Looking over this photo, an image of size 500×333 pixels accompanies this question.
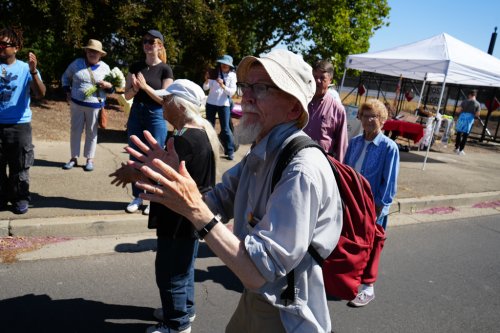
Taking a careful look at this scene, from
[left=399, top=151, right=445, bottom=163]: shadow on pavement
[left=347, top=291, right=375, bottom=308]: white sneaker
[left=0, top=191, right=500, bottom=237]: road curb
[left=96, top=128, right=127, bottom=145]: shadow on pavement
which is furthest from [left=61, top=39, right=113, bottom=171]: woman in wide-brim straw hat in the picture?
[left=399, top=151, right=445, bottom=163]: shadow on pavement

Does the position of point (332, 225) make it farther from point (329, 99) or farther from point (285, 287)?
point (329, 99)

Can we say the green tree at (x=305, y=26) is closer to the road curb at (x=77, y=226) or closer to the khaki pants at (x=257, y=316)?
the road curb at (x=77, y=226)

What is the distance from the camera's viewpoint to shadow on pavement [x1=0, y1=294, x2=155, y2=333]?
3016 millimetres

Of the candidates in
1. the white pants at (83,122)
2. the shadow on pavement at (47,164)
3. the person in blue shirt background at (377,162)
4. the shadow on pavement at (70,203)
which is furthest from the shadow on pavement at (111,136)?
the person in blue shirt background at (377,162)

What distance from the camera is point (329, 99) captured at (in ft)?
14.8

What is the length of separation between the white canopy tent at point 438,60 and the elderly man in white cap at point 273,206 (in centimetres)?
919

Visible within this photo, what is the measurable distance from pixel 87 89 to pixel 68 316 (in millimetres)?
3681

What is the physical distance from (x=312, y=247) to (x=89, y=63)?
5.44 metres

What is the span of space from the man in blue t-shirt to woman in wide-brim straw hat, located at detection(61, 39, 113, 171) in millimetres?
1391

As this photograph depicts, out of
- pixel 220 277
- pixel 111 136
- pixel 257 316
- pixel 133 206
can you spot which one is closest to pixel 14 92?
pixel 133 206

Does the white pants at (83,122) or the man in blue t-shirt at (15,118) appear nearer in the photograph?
the man in blue t-shirt at (15,118)

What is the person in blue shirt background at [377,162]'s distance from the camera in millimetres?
3824

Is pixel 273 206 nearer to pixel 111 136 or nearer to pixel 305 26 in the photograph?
pixel 111 136

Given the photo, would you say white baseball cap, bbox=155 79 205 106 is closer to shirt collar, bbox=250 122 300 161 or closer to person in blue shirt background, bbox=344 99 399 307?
shirt collar, bbox=250 122 300 161
